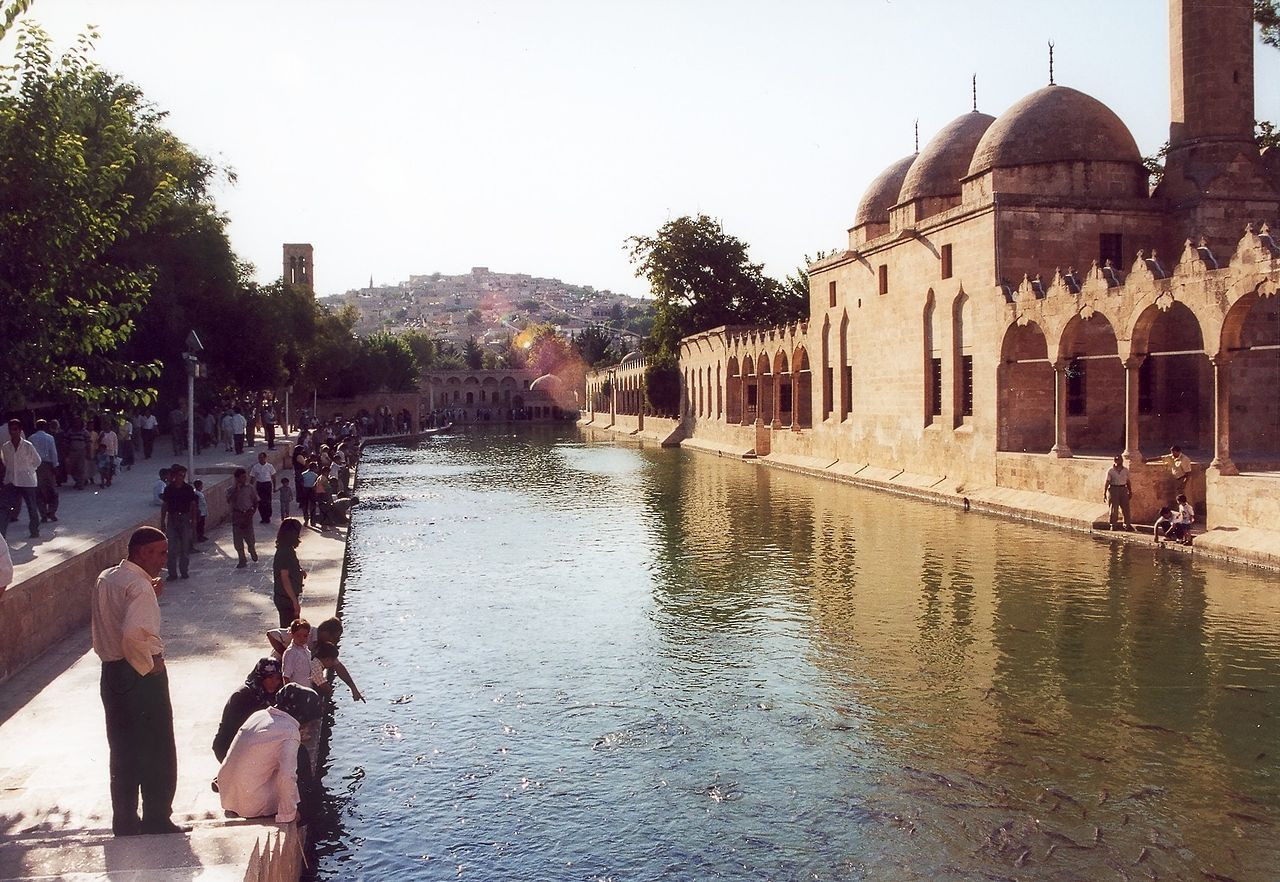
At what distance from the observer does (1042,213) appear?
2428 cm

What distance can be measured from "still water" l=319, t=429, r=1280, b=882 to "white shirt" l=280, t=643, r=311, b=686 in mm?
779

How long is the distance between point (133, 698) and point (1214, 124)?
999 inches

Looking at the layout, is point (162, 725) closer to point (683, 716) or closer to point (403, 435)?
point (683, 716)

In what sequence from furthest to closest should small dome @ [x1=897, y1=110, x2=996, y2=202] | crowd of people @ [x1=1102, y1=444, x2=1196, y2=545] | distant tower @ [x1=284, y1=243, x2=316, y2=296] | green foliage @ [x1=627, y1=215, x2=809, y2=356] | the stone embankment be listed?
distant tower @ [x1=284, y1=243, x2=316, y2=296], green foliage @ [x1=627, y1=215, x2=809, y2=356], small dome @ [x1=897, y1=110, x2=996, y2=202], crowd of people @ [x1=1102, y1=444, x2=1196, y2=545], the stone embankment

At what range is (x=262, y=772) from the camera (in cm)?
560

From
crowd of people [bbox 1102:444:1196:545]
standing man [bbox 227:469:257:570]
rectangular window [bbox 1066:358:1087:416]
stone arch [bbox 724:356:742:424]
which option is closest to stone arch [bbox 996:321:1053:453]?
rectangular window [bbox 1066:358:1087:416]

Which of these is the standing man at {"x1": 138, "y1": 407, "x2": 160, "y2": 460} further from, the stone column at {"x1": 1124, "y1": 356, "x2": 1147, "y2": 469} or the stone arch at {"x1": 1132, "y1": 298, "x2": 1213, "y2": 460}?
the stone arch at {"x1": 1132, "y1": 298, "x2": 1213, "y2": 460}

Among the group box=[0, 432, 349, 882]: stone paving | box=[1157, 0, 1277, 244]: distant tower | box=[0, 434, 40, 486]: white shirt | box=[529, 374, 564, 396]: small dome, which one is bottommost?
box=[0, 432, 349, 882]: stone paving

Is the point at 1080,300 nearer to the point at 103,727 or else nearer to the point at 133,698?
the point at 103,727

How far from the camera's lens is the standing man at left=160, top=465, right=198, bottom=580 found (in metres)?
12.4

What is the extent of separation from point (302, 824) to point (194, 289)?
1041 inches

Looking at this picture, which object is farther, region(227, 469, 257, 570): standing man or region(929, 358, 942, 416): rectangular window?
region(929, 358, 942, 416): rectangular window

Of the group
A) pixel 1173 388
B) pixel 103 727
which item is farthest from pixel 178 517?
pixel 1173 388

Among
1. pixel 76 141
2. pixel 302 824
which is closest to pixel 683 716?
pixel 302 824
